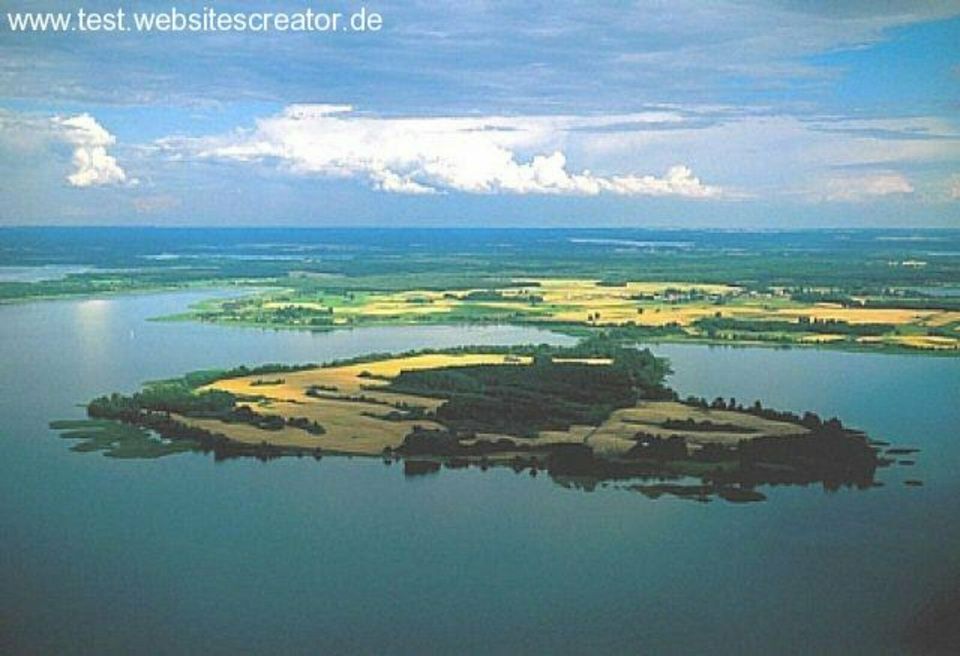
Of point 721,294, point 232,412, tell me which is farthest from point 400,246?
point 232,412

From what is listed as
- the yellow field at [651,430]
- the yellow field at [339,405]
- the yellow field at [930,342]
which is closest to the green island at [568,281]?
the yellow field at [930,342]

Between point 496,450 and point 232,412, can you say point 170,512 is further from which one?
point 496,450

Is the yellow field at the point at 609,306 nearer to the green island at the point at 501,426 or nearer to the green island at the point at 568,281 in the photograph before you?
the green island at the point at 568,281

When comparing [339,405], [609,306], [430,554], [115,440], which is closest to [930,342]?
[609,306]

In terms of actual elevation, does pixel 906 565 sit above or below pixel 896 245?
below

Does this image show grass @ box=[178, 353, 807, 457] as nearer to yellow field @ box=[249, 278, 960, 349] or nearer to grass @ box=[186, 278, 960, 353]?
grass @ box=[186, 278, 960, 353]

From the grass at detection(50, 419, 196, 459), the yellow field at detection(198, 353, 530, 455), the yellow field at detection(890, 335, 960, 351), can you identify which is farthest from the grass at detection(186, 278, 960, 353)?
the grass at detection(50, 419, 196, 459)
